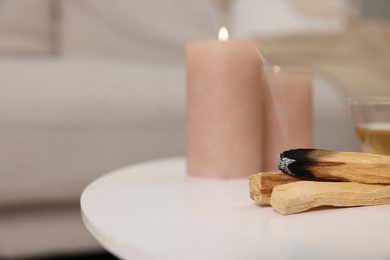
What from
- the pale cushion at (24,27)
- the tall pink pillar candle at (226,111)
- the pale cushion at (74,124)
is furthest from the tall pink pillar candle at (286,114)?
the pale cushion at (24,27)

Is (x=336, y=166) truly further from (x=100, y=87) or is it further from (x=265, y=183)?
(x=100, y=87)

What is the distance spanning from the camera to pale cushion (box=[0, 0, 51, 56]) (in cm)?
129

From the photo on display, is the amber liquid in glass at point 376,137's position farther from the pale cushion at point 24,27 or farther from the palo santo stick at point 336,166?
the pale cushion at point 24,27

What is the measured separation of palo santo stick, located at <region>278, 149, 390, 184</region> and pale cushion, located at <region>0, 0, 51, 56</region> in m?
1.07

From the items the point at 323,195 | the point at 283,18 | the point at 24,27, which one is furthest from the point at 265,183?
the point at 283,18

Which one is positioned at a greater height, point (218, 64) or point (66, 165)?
point (218, 64)

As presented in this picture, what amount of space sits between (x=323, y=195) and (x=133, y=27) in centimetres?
117

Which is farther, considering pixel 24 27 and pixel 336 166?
pixel 24 27

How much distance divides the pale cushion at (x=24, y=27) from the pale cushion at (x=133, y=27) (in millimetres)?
55

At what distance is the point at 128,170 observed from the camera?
24.2 inches

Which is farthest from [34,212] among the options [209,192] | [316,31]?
[316,31]

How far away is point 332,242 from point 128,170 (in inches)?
13.6

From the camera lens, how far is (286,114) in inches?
23.9

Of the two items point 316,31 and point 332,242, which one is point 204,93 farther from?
point 316,31
